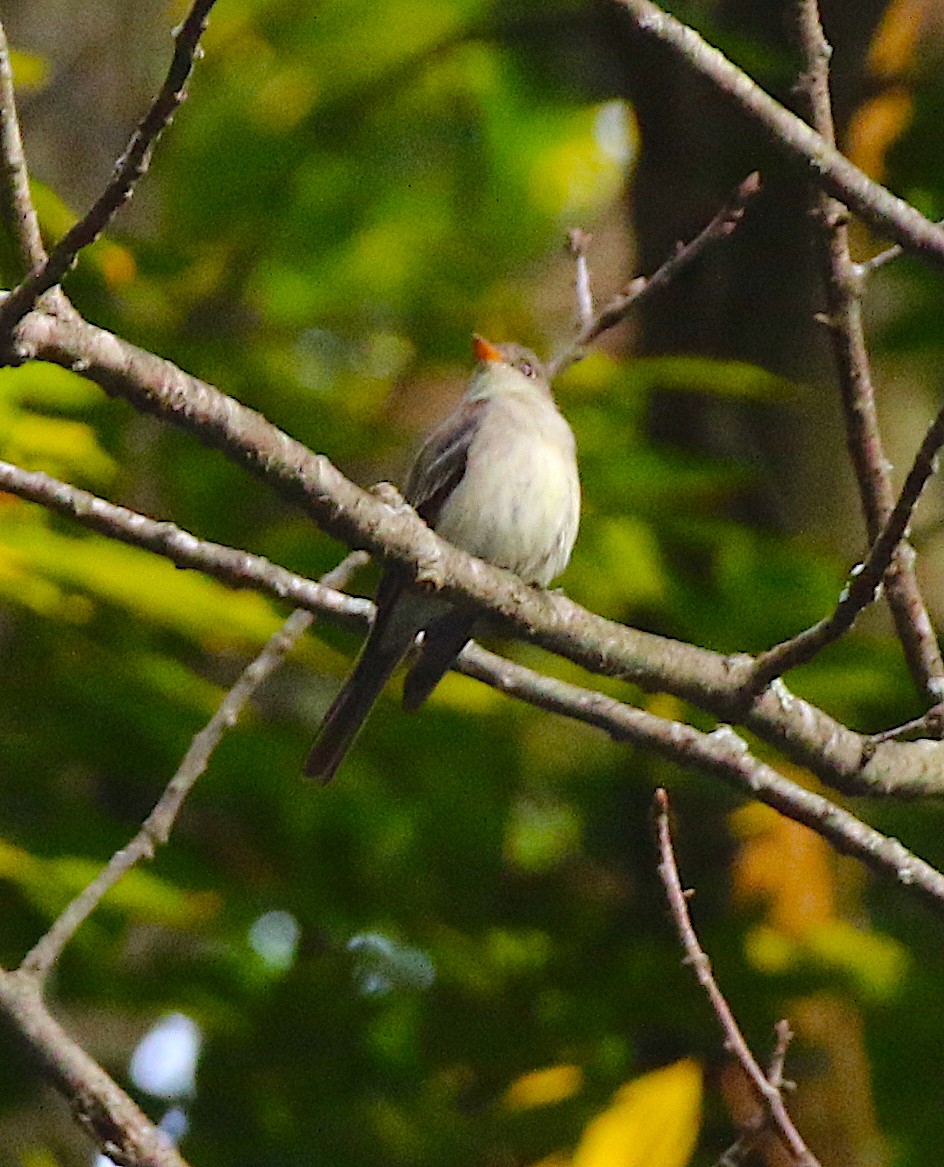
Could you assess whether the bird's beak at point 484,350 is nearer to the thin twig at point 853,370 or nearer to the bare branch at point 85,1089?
the thin twig at point 853,370

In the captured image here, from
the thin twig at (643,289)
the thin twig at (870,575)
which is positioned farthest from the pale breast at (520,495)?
the thin twig at (870,575)

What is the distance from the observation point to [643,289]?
12.6 feet

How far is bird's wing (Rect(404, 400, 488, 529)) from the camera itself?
448 cm

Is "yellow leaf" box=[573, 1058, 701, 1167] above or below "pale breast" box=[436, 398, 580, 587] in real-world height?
below

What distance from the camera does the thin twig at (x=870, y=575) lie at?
8.10 feet

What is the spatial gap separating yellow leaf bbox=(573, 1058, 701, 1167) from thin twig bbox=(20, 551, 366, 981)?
0.95 metres

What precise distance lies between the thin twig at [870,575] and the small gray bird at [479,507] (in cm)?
67

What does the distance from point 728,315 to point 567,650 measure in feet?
9.17

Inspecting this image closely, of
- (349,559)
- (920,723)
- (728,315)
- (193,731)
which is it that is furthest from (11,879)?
(728,315)

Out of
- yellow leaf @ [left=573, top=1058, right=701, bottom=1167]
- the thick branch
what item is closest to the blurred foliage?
yellow leaf @ [left=573, top=1058, right=701, bottom=1167]

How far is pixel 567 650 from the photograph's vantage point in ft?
9.68

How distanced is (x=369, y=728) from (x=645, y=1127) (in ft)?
3.23

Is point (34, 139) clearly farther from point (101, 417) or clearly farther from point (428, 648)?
point (428, 648)

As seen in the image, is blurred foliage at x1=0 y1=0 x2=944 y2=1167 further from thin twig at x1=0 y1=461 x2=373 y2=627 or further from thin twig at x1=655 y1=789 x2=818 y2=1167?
thin twig at x1=655 y1=789 x2=818 y2=1167
